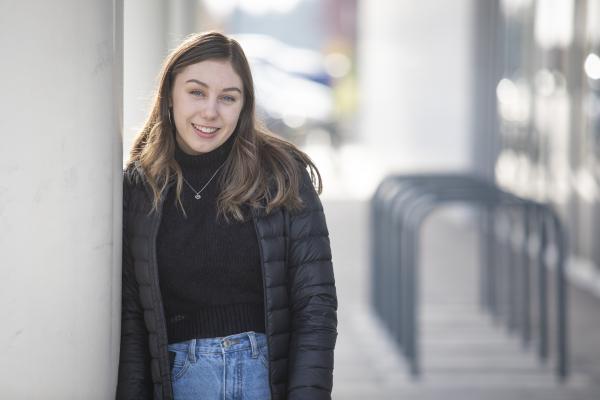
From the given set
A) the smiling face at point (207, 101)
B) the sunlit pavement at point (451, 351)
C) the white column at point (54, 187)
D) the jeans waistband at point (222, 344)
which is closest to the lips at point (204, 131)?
the smiling face at point (207, 101)

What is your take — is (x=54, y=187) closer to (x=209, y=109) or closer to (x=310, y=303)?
(x=209, y=109)

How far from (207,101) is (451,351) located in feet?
14.6

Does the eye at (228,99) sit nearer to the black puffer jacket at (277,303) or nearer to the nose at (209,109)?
the nose at (209,109)

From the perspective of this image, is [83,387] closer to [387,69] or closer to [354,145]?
[387,69]

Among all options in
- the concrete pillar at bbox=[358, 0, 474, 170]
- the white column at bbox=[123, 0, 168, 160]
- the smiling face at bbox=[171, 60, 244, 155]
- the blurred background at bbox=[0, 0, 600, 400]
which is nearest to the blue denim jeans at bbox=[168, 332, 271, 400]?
the blurred background at bbox=[0, 0, 600, 400]

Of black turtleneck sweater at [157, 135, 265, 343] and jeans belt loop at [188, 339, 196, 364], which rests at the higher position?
black turtleneck sweater at [157, 135, 265, 343]

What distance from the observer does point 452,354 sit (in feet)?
21.4

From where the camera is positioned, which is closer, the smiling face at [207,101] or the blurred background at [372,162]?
the blurred background at [372,162]

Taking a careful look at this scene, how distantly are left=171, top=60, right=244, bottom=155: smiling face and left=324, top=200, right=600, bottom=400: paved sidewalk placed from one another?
10.8ft

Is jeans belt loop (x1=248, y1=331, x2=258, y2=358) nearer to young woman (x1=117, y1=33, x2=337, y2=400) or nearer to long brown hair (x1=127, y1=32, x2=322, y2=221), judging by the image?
young woman (x1=117, y1=33, x2=337, y2=400)

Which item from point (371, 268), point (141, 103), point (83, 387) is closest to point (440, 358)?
point (371, 268)

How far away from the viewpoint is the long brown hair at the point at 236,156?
2473mm

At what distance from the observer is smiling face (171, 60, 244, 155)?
2.48m

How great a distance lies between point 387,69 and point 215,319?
17062mm
